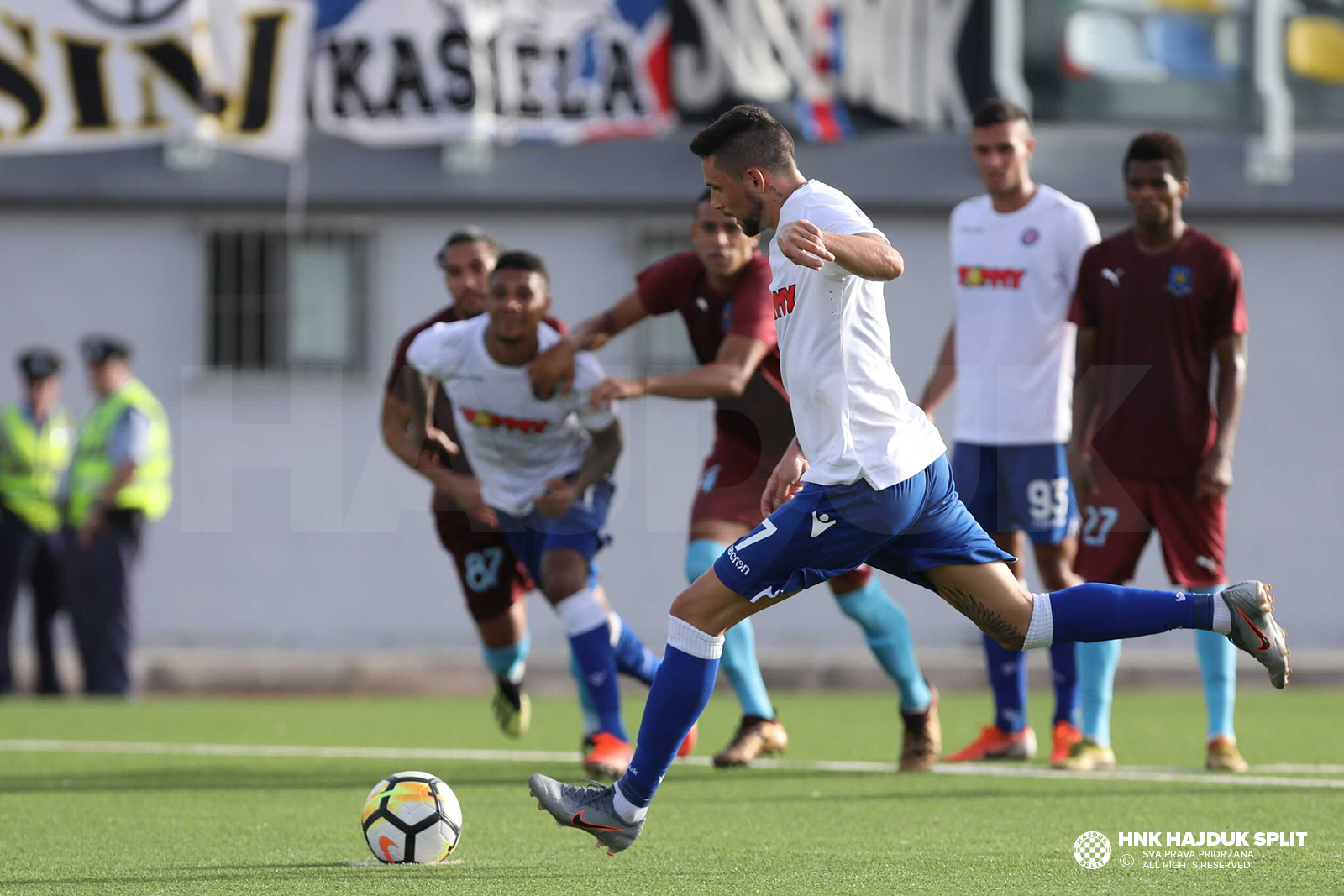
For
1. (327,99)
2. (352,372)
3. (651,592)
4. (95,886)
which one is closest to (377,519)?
(352,372)

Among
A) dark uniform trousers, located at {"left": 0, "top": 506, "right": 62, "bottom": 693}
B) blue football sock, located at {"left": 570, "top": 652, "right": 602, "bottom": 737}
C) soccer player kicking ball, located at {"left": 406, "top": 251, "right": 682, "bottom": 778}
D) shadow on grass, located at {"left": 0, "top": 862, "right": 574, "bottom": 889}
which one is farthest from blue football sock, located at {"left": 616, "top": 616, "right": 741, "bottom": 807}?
dark uniform trousers, located at {"left": 0, "top": 506, "right": 62, "bottom": 693}

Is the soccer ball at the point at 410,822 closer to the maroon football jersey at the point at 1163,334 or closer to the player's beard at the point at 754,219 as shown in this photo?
the player's beard at the point at 754,219

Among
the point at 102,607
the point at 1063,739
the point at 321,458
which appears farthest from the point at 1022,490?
the point at 321,458

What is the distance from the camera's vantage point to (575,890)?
16.6 feet

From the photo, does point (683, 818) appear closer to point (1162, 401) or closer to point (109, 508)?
point (1162, 401)

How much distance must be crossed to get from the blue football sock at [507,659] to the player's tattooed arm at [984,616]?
12.3 ft

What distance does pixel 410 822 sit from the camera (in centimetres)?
556

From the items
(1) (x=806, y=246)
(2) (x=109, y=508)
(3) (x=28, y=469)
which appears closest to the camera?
(1) (x=806, y=246)

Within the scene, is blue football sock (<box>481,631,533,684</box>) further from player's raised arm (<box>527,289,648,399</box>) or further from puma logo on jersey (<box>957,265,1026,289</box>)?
puma logo on jersey (<box>957,265,1026,289</box>)

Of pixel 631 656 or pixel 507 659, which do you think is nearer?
pixel 631 656

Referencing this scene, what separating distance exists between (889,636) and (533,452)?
1657 mm

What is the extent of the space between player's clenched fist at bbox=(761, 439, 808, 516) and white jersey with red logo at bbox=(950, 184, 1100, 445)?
272 centimetres

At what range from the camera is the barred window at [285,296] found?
55.5ft

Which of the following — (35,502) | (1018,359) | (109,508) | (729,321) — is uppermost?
(729,321)
